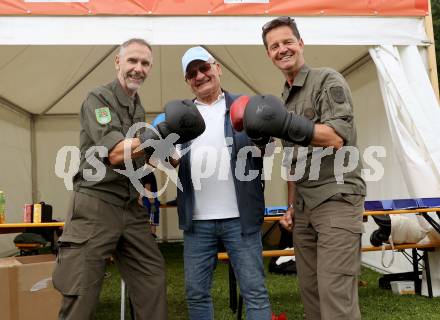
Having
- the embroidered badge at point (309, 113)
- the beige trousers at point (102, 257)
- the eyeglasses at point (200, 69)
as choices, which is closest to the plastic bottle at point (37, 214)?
the beige trousers at point (102, 257)

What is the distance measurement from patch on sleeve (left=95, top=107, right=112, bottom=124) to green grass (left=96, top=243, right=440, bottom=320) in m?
1.93

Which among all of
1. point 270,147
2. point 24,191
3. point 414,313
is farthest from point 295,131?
point 24,191

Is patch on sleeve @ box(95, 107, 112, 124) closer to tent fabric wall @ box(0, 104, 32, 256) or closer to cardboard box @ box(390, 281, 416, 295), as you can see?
cardboard box @ box(390, 281, 416, 295)

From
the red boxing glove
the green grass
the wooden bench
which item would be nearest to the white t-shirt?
the red boxing glove

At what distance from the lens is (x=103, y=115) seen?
1926 mm

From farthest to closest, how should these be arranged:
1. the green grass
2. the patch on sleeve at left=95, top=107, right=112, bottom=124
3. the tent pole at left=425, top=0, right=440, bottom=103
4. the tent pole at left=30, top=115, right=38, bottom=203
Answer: the tent pole at left=30, top=115, right=38, bottom=203, the tent pole at left=425, top=0, right=440, bottom=103, the green grass, the patch on sleeve at left=95, top=107, right=112, bottom=124

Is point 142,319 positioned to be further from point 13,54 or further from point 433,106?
point 13,54

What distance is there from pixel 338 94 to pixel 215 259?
37.9 inches

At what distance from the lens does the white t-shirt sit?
7.02ft

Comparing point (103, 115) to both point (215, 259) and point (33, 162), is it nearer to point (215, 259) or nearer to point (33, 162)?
point (215, 259)

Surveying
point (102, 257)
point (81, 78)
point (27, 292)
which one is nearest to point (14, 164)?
point (81, 78)

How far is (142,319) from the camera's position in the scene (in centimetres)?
213

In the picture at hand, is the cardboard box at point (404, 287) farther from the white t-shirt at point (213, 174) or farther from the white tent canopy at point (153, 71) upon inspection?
the white t-shirt at point (213, 174)

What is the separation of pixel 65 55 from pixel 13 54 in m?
0.59
